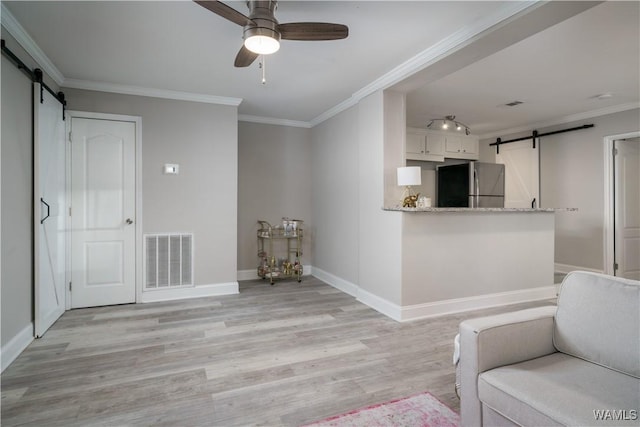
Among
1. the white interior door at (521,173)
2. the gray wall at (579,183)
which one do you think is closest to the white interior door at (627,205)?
the gray wall at (579,183)

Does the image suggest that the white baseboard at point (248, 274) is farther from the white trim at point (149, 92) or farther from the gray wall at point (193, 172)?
the white trim at point (149, 92)

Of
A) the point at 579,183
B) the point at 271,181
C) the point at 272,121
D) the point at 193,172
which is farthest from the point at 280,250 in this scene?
the point at 579,183

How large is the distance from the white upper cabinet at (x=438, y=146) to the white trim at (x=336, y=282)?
2.54 m

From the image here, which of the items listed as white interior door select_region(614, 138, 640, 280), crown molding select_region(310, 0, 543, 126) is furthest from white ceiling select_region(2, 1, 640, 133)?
white interior door select_region(614, 138, 640, 280)

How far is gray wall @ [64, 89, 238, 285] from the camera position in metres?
3.98

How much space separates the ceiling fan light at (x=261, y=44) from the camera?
6.77ft

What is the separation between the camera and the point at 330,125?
4934 millimetres

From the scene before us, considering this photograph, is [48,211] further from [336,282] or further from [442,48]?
[442,48]

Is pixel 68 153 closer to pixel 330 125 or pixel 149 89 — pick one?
pixel 149 89

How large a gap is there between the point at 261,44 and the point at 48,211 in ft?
A: 8.58

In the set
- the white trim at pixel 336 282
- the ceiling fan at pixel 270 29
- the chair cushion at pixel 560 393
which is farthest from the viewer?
the white trim at pixel 336 282

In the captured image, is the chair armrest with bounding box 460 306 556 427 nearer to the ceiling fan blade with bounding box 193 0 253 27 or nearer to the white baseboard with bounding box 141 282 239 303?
the ceiling fan blade with bounding box 193 0 253 27

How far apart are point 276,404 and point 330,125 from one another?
12.7 feet

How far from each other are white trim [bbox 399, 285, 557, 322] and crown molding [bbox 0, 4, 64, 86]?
13.2 ft
